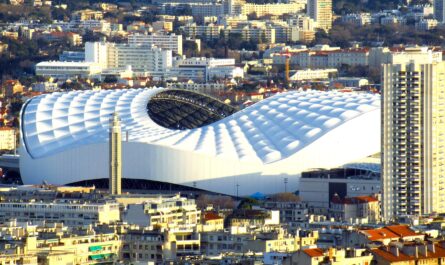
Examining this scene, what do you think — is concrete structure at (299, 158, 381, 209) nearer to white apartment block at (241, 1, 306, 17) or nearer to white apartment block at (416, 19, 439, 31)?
white apartment block at (416, 19, 439, 31)

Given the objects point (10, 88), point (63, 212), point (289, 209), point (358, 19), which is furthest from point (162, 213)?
point (358, 19)

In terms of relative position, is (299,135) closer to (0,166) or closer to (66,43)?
(0,166)

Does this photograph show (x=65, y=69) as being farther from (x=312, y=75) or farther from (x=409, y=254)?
(x=409, y=254)

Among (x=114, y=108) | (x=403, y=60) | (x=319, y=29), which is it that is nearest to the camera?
(x=403, y=60)

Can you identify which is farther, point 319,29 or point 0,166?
point 319,29

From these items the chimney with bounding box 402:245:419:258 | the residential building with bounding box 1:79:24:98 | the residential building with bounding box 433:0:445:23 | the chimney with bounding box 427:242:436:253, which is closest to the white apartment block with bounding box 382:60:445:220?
the chimney with bounding box 427:242:436:253

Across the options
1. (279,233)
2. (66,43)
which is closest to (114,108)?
(279,233)

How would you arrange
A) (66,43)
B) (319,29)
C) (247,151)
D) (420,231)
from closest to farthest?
1. (420,231)
2. (247,151)
3. (66,43)
4. (319,29)

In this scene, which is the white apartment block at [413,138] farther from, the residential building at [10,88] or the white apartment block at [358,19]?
the white apartment block at [358,19]
